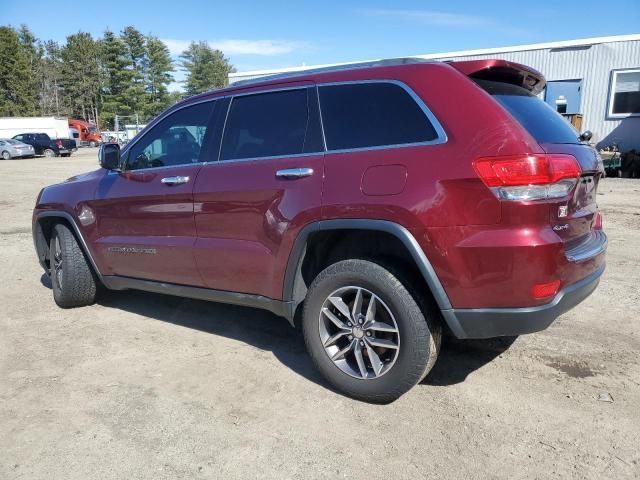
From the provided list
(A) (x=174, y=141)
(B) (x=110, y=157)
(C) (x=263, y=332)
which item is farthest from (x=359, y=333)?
(B) (x=110, y=157)

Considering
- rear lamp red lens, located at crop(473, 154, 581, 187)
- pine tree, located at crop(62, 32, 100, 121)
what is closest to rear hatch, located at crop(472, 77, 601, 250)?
rear lamp red lens, located at crop(473, 154, 581, 187)

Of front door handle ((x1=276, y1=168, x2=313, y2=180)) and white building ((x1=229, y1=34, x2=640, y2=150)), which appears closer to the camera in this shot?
front door handle ((x1=276, y1=168, x2=313, y2=180))

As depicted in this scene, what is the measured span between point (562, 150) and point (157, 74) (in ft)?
261

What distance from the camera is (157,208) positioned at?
3.92 metres

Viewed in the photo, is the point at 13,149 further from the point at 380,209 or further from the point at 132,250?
the point at 380,209

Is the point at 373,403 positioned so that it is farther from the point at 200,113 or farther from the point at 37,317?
the point at 37,317

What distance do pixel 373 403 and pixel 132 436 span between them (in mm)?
1339

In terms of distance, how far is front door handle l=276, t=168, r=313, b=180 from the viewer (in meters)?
3.07

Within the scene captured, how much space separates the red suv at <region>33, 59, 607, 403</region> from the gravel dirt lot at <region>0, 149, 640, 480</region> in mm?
377

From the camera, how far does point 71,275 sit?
467 cm

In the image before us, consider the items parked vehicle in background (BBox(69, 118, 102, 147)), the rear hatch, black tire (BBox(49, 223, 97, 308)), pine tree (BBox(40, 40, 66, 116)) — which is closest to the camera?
the rear hatch

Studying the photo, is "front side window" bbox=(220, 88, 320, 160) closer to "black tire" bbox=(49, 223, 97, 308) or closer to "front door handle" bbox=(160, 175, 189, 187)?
"front door handle" bbox=(160, 175, 189, 187)

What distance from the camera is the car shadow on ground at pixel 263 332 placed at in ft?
→ 11.4

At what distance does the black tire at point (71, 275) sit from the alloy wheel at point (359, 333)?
8.76 ft
